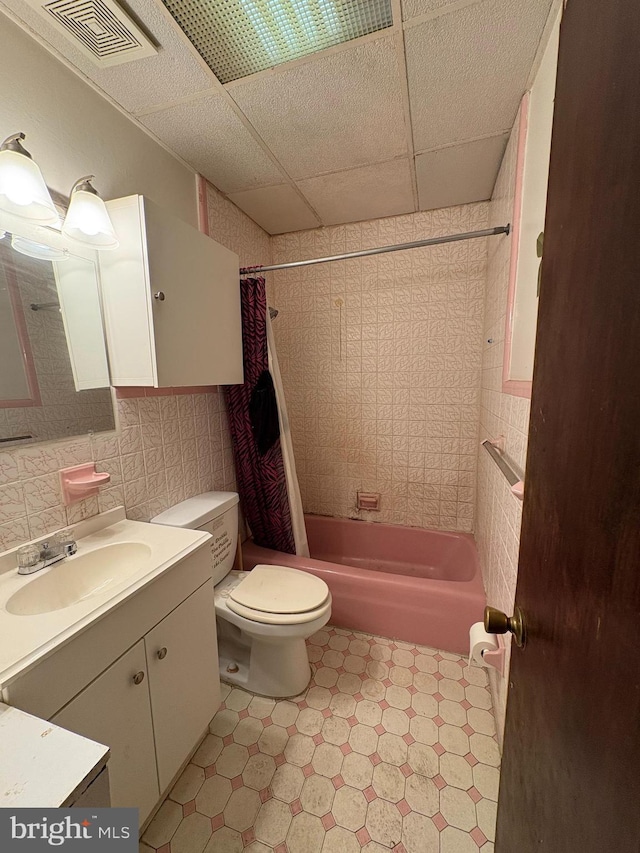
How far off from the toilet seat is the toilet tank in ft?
0.45

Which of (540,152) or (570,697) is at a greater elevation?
(540,152)

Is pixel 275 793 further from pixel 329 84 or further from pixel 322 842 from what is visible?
pixel 329 84

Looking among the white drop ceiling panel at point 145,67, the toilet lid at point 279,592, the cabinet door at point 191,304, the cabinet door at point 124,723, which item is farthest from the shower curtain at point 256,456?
the cabinet door at point 124,723

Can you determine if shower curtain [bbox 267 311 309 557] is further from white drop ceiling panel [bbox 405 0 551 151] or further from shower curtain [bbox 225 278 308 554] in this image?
white drop ceiling panel [bbox 405 0 551 151]

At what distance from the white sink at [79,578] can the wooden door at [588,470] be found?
97 cm

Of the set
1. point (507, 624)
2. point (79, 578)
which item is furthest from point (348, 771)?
point (79, 578)

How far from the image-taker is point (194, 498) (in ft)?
5.14

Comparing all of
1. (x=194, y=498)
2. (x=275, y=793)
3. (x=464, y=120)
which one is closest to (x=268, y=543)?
(x=194, y=498)

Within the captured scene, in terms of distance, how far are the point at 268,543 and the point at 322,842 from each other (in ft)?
A: 3.87

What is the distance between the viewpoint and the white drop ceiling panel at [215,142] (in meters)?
1.20

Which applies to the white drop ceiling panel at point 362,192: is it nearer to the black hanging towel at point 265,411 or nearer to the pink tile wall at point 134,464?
the black hanging towel at point 265,411

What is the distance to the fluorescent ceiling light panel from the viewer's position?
34.4 inches

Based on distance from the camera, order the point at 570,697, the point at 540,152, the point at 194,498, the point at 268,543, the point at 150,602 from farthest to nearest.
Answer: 1. the point at 268,543
2. the point at 194,498
3. the point at 540,152
4. the point at 150,602
5. the point at 570,697

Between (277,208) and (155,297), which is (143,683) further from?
(277,208)
